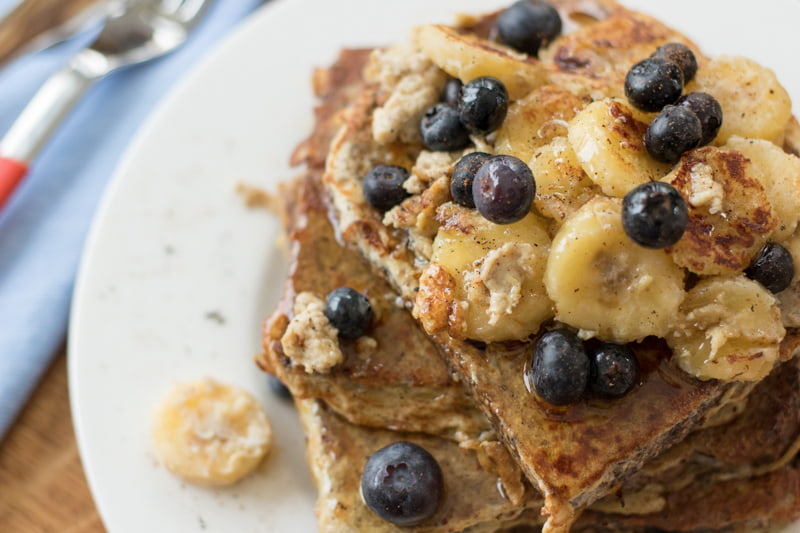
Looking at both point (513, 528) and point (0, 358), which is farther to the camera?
point (0, 358)

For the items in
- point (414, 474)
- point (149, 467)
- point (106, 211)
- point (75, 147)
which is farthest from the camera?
point (75, 147)

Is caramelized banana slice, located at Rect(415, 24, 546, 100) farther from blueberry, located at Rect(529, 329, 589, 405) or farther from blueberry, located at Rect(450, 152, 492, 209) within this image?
blueberry, located at Rect(529, 329, 589, 405)

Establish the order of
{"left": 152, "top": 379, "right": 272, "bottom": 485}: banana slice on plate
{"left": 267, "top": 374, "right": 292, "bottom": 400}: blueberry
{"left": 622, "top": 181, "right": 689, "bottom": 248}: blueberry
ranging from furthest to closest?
{"left": 267, "top": 374, "right": 292, "bottom": 400}: blueberry → {"left": 152, "top": 379, "right": 272, "bottom": 485}: banana slice on plate → {"left": 622, "top": 181, "right": 689, "bottom": 248}: blueberry

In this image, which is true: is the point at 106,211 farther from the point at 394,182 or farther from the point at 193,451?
the point at 394,182

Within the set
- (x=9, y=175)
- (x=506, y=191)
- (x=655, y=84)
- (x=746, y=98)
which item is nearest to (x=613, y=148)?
(x=655, y=84)

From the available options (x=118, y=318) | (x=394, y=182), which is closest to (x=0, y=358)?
(x=118, y=318)

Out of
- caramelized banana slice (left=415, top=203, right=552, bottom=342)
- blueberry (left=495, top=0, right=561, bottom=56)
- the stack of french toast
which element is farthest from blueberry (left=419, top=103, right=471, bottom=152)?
blueberry (left=495, top=0, right=561, bottom=56)
